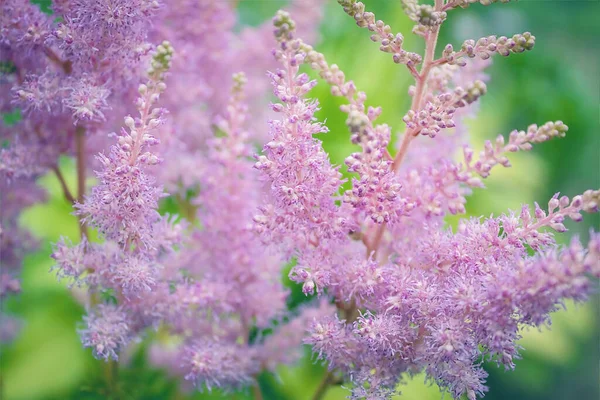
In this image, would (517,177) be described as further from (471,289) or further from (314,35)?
(471,289)

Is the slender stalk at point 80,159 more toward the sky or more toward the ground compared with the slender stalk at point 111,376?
more toward the sky

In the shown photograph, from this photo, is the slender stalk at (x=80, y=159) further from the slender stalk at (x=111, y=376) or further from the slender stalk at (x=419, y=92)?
the slender stalk at (x=419, y=92)

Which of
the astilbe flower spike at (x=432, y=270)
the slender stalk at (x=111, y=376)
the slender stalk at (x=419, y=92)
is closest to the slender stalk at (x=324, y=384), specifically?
the astilbe flower spike at (x=432, y=270)

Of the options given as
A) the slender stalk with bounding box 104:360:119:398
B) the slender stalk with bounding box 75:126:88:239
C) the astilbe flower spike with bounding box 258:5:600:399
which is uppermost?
the astilbe flower spike with bounding box 258:5:600:399

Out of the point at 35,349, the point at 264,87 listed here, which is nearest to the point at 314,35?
the point at 264,87

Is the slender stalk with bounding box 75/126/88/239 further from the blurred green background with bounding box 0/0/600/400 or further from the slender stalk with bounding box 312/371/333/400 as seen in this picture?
the slender stalk with bounding box 312/371/333/400

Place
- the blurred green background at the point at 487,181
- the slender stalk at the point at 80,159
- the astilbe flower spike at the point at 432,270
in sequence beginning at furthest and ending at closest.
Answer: the blurred green background at the point at 487,181 < the slender stalk at the point at 80,159 < the astilbe flower spike at the point at 432,270

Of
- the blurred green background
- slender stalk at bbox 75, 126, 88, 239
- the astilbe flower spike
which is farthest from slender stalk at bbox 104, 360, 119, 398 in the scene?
the astilbe flower spike

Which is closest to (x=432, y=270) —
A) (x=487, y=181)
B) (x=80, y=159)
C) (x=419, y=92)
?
(x=419, y=92)

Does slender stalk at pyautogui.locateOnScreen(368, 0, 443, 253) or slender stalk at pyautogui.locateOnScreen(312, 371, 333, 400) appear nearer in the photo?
slender stalk at pyautogui.locateOnScreen(368, 0, 443, 253)

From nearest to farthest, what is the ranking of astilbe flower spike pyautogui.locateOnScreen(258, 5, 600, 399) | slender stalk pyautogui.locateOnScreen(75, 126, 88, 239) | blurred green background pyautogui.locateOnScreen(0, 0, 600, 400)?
astilbe flower spike pyautogui.locateOnScreen(258, 5, 600, 399) → slender stalk pyautogui.locateOnScreen(75, 126, 88, 239) → blurred green background pyautogui.locateOnScreen(0, 0, 600, 400)
